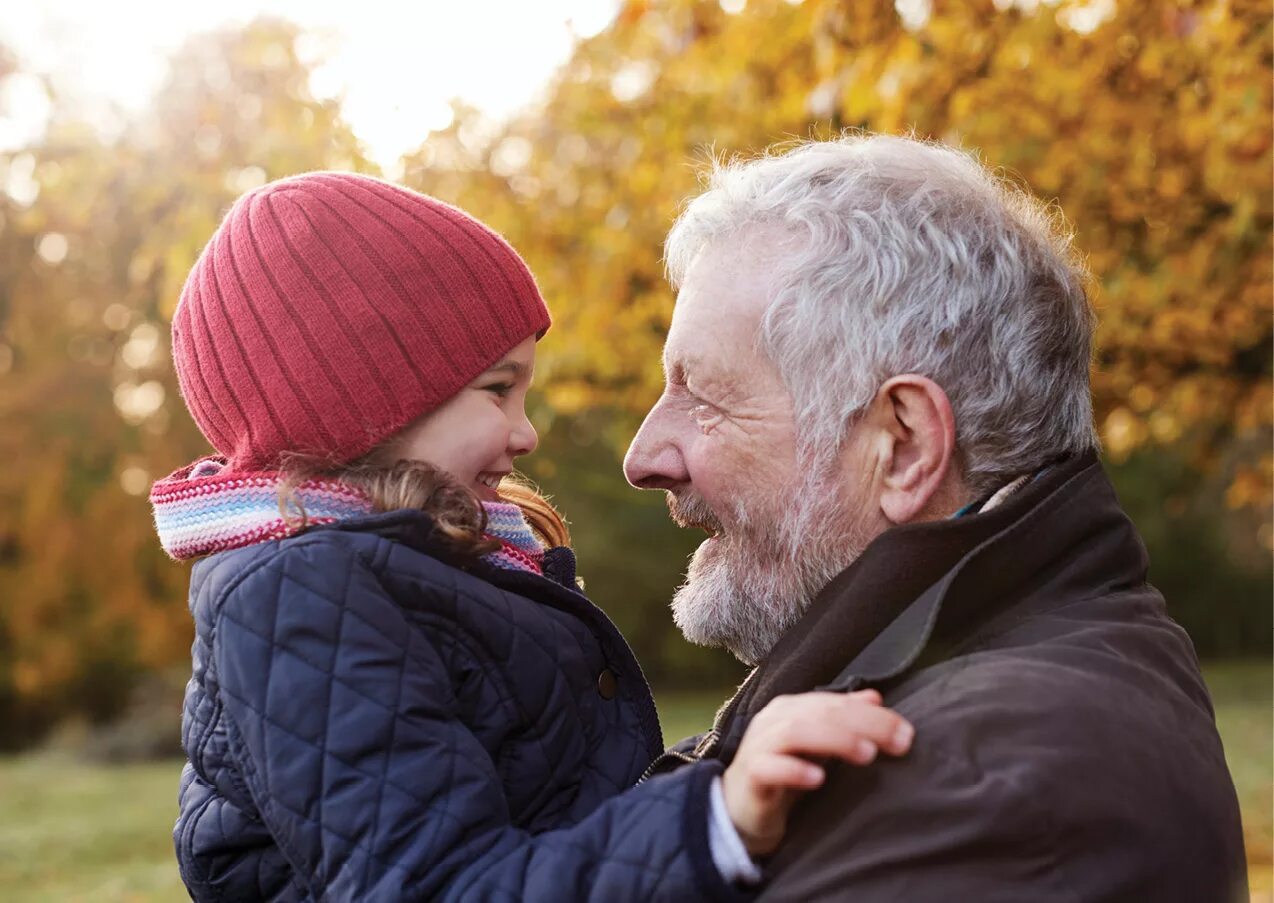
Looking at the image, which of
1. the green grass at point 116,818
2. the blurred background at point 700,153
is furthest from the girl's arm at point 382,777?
the green grass at point 116,818

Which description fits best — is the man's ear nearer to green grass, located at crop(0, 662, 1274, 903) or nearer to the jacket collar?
the jacket collar

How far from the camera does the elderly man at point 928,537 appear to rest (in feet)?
5.38

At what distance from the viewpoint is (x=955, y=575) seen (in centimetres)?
183

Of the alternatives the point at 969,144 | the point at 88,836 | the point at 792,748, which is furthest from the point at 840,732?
the point at 88,836

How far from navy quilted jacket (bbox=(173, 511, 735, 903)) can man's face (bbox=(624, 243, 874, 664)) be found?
0.80ft

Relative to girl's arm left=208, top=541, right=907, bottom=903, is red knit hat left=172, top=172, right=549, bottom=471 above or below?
above

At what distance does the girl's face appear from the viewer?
7.69 ft

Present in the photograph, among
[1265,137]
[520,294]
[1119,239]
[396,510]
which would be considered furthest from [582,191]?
[396,510]

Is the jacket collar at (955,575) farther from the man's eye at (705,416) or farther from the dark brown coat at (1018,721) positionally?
the man's eye at (705,416)

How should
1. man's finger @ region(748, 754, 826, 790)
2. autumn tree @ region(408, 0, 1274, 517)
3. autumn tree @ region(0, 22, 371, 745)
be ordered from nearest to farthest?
man's finger @ region(748, 754, 826, 790) < autumn tree @ region(408, 0, 1274, 517) < autumn tree @ region(0, 22, 371, 745)

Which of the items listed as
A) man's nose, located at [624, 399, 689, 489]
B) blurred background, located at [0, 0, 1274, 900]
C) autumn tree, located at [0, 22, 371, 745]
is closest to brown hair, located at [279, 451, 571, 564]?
man's nose, located at [624, 399, 689, 489]

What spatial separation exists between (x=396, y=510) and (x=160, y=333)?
1647cm

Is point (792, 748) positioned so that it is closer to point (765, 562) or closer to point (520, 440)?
point (765, 562)

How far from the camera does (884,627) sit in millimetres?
1907
